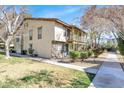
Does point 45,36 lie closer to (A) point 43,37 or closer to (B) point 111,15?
(A) point 43,37

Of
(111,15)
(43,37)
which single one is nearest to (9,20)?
(43,37)

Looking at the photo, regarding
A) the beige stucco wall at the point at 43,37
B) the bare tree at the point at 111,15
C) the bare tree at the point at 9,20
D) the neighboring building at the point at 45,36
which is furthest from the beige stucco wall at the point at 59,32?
the bare tree at the point at 9,20

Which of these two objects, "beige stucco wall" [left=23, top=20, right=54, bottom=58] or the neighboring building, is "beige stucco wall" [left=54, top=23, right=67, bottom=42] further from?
"beige stucco wall" [left=23, top=20, right=54, bottom=58]

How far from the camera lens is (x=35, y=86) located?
21.5 feet

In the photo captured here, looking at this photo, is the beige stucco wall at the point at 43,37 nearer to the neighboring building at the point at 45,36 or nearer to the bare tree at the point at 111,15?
the neighboring building at the point at 45,36

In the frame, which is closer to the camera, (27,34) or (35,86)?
(35,86)

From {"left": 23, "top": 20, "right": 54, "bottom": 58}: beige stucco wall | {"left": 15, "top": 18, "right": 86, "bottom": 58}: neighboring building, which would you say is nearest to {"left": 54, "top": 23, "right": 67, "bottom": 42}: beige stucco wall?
{"left": 15, "top": 18, "right": 86, "bottom": 58}: neighboring building

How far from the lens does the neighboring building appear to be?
1675 cm

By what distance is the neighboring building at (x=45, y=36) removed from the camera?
16.8 metres

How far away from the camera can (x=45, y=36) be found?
17.1 m

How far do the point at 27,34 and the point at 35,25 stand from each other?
1.64 meters

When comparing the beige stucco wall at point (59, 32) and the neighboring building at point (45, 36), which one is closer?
the neighboring building at point (45, 36)
